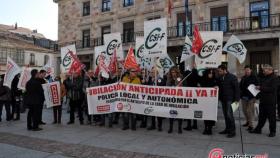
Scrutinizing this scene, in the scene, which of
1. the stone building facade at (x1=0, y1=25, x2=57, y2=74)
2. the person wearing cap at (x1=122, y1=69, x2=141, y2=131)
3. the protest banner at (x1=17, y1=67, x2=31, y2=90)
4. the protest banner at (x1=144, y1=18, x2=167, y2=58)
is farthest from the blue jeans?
the stone building facade at (x1=0, y1=25, x2=57, y2=74)

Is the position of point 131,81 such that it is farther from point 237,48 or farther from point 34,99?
point 237,48

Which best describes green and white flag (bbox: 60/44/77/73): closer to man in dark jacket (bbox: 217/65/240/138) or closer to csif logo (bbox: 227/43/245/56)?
man in dark jacket (bbox: 217/65/240/138)

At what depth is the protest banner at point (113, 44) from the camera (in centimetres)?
1019

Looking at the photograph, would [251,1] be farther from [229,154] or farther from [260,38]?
[229,154]

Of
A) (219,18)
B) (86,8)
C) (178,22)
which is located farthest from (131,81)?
(86,8)

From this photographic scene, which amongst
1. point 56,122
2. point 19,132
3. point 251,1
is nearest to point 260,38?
point 251,1

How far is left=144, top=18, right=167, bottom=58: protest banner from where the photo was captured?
8703 millimetres

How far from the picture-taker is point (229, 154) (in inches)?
230

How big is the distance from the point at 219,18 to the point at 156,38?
1398 cm

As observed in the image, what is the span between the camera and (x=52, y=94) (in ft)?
32.6

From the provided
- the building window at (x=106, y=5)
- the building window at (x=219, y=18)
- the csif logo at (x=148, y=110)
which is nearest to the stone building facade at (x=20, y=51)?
the building window at (x=106, y=5)

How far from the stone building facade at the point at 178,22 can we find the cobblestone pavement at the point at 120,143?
1270 centimetres

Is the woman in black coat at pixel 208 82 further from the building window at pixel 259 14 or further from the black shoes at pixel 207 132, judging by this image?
the building window at pixel 259 14

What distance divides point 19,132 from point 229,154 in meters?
5.91
